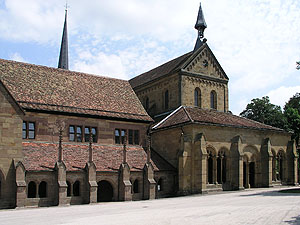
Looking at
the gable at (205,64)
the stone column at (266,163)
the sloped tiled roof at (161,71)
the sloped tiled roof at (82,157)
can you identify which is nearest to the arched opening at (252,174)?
the stone column at (266,163)

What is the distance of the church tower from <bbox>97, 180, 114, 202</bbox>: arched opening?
14.7 meters

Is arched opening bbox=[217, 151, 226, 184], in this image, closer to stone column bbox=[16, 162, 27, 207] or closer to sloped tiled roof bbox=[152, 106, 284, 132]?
sloped tiled roof bbox=[152, 106, 284, 132]

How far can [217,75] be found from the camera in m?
51.0

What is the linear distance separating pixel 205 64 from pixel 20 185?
29.3 meters

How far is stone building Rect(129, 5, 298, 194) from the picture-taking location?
128 feet

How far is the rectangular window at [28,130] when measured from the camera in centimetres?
3466

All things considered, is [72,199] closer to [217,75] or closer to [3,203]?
[3,203]

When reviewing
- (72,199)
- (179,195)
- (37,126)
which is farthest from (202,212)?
(37,126)

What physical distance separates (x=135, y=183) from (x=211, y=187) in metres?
8.24

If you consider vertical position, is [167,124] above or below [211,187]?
above

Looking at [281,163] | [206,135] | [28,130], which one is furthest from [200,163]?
[28,130]

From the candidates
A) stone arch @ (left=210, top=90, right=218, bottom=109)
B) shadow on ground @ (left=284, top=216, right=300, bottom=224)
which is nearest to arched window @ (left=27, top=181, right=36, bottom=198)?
shadow on ground @ (left=284, top=216, right=300, bottom=224)

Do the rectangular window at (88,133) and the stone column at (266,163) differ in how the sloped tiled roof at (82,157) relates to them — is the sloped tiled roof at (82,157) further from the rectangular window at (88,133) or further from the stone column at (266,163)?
the stone column at (266,163)

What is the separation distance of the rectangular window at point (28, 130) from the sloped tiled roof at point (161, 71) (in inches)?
797
